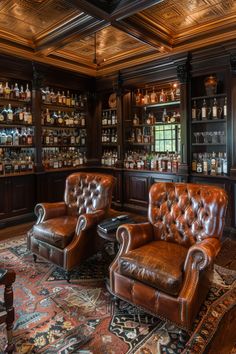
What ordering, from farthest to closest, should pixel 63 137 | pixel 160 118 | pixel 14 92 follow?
pixel 63 137
pixel 160 118
pixel 14 92

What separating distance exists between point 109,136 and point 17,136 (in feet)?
6.92

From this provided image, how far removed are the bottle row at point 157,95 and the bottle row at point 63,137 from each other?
1.52m

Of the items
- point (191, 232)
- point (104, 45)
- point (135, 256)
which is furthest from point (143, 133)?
point (135, 256)

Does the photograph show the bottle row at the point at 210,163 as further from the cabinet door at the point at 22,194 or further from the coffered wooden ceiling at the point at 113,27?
the cabinet door at the point at 22,194

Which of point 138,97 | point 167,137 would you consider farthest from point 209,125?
point 138,97

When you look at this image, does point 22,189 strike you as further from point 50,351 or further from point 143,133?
point 50,351

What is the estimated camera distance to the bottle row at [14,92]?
15.9ft

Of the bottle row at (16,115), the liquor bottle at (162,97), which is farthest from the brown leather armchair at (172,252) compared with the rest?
the bottle row at (16,115)

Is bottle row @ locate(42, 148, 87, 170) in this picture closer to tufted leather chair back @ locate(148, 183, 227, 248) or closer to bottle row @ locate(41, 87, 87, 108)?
bottle row @ locate(41, 87, 87, 108)

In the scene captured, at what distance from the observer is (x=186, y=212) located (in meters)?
2.65

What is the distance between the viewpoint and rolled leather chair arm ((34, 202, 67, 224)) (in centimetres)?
344

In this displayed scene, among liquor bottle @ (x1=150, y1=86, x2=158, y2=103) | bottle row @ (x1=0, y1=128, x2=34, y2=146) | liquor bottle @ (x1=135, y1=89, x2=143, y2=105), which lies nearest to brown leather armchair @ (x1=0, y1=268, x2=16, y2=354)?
bottle row @ (x1=0, y1=128, x2=34, y2=146)

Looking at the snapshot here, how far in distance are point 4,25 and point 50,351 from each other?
4.30 m

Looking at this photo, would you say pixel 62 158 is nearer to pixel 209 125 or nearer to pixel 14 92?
pixel 14 92
